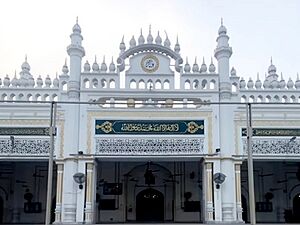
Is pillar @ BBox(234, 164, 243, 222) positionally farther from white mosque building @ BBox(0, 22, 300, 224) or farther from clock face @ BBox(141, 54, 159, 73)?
clock face @ BBox(141, 54, 159, 73)

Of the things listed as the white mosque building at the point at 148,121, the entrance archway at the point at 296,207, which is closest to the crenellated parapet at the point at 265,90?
the white mosque building at the point at 148,121

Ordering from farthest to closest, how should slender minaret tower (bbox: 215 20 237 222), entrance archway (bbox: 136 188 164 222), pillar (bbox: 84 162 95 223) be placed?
entrance archway (bbox: 136 188 164 222) → slender minaret tower (bbox: 215 20 237 222) → pillar (bbox: 84 162 95 223)

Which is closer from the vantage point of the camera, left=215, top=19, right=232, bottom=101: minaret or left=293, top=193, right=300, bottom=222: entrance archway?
left=215, top=19, right=232, bottom=101: minaret

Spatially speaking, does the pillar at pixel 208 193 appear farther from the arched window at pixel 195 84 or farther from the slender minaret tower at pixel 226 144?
the arched window at pixel 195 84

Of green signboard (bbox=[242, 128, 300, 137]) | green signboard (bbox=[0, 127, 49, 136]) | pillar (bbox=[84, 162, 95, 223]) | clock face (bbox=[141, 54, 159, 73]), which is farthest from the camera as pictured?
clock face (bbox=[141, 54, 159, 73])

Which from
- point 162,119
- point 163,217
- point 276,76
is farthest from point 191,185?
point 276,76

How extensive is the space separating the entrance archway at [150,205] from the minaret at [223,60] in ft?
14.8

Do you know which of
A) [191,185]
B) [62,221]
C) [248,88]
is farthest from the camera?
[191,185]

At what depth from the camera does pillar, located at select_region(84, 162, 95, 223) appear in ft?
39.3

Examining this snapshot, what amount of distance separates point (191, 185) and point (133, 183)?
6.17 ft

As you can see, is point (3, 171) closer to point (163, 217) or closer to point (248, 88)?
point (163, 217)

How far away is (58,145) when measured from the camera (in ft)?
40.5

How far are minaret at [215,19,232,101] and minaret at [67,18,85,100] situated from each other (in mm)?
3792

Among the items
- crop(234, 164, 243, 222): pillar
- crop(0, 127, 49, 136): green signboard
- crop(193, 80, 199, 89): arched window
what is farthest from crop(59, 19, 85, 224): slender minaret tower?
crop(234, 164, 243, 222): pillar
